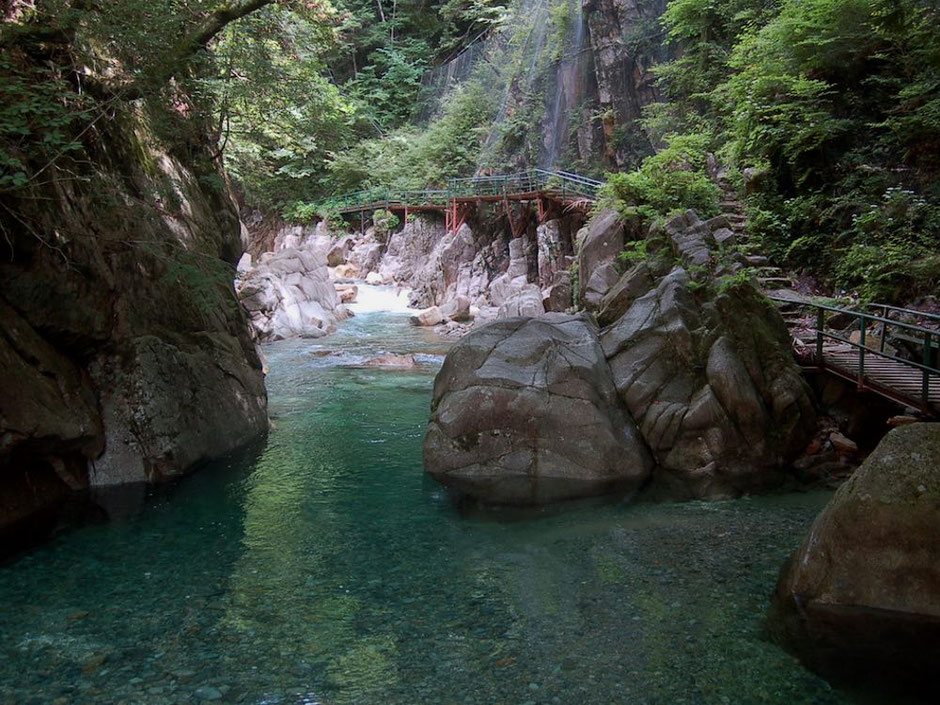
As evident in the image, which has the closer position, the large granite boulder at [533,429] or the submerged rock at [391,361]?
the large granite boulder at [533,429]

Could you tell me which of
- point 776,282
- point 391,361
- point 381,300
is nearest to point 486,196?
point 381,300

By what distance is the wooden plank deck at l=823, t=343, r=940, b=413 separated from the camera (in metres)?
7.17

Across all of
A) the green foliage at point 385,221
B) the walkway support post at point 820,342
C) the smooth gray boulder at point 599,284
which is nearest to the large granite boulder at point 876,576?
the walkway support post at point 820,342

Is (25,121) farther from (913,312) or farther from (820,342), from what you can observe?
(820,342)

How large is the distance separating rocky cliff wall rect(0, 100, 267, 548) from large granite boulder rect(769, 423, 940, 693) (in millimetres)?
6769

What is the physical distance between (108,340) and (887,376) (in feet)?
30.0

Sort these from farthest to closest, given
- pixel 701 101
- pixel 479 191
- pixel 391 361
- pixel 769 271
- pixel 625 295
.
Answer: pixel 479 191 → pixel 701 101 → pixel 391 361 → pixel 769 271 → pixel 625 295

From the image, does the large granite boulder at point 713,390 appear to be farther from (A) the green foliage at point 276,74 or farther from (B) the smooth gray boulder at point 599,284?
(A) the green foliage at point 276,74

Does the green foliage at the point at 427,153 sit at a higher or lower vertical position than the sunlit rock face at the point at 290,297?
higher

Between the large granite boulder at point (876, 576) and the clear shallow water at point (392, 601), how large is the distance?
32 cm

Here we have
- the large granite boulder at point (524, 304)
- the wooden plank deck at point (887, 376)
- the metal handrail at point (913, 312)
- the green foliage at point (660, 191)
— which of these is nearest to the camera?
the metal handrail at point (913, 312)

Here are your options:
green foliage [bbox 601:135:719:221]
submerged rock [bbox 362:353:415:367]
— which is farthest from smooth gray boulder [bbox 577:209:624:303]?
submerged rock [bbox 362:353:415:367]

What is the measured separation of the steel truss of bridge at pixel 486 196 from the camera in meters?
23.7

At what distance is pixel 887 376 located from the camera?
25.8ft
